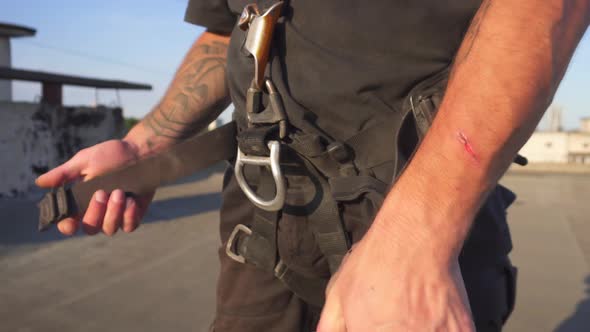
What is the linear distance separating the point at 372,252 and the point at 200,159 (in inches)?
28.3

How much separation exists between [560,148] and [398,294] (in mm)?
16518

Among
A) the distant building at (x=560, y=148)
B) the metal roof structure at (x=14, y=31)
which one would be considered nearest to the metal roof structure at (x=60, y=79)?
the metal roof structure at (x=14, y=31)

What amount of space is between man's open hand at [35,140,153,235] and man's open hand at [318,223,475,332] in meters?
0.77

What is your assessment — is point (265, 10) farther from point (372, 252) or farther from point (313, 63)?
point (372, 252)

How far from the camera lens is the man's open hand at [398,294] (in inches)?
25.9

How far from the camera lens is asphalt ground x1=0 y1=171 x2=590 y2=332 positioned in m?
2.73

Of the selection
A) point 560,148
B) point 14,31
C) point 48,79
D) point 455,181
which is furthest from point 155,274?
point 560,148

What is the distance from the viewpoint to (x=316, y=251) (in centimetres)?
118

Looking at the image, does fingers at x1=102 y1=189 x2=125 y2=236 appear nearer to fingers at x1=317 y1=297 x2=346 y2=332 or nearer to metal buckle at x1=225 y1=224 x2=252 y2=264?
metal buckle at x1=225 y1=224 x2=252 y2=264

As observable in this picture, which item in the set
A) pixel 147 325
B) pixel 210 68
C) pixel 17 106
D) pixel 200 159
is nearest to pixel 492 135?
pixel 200 159

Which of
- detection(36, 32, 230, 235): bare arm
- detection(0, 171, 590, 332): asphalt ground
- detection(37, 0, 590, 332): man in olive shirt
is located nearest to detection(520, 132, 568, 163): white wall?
detection(0, 171, 590, 332): asphalt ground

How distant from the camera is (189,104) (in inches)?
61.0

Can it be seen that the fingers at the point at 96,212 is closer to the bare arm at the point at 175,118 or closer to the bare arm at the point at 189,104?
the bare arm at the point at 175,118

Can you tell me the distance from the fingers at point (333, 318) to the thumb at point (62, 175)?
95 cm
